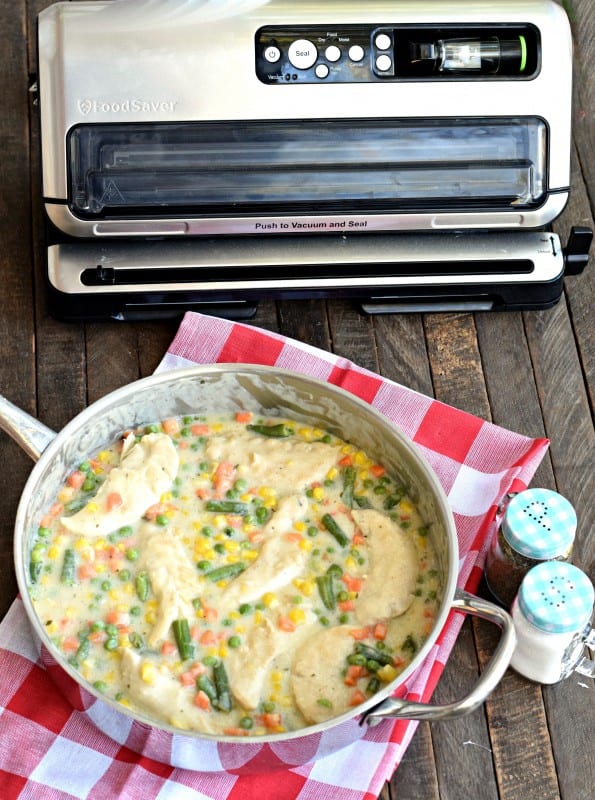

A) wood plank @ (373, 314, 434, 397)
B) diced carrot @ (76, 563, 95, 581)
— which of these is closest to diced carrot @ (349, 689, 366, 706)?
diced carrot @ (76, 563, 95, 581)

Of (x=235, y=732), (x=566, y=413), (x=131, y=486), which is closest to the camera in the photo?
(x=235, y=732)

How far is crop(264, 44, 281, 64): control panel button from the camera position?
174 cm

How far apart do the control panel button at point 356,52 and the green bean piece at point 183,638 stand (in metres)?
0.94

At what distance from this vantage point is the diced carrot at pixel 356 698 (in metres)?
1.47

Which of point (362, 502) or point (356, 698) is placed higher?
point (362, 502)

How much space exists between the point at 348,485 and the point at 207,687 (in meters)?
0.40

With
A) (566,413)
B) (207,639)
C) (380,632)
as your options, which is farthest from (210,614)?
(566,413)

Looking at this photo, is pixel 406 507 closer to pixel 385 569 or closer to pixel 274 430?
pixel 385 569

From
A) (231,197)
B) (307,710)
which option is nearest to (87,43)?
(231,197)

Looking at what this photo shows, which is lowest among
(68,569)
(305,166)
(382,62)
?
(68,569)

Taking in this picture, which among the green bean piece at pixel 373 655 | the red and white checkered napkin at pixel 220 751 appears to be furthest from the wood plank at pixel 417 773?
the green bean piece at pixel 373 655

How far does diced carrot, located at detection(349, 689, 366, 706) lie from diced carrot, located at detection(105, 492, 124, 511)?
17.7 inches

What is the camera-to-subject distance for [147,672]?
4.74ft

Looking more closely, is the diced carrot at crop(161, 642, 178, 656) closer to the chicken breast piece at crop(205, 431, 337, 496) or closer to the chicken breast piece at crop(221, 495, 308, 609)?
the chicken breast piece at crop(221, 495, 308, 609)
